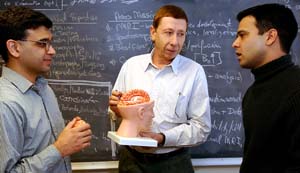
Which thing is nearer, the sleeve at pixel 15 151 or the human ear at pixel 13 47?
the sleeve at pixel 15 151

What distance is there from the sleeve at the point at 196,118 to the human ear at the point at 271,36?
58 centimetres

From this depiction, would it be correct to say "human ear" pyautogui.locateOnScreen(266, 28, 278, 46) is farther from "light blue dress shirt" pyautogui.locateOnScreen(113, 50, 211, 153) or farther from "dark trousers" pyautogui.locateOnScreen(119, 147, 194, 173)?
"dark trousers" pyautogui.locateOnScreen(119, 147, 194, 173)

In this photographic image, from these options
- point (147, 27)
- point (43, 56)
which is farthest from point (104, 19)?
point (43, 56)

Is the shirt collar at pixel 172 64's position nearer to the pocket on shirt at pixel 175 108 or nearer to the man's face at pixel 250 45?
the pocket on shirt at pixel 175 108

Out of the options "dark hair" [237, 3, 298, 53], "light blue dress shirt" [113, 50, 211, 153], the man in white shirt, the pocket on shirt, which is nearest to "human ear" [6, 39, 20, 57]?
the man in white shirt

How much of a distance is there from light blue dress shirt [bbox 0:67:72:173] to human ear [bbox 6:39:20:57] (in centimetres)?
7

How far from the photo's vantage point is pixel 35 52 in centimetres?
148

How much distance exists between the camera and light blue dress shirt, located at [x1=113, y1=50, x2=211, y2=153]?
202cm

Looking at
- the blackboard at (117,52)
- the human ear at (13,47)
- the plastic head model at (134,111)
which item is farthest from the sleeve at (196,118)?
the human ear at (13,47)

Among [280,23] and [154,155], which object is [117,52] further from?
[280,23]

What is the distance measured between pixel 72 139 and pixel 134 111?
35cm

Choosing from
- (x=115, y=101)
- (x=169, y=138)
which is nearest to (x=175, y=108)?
(x=169, y=138)

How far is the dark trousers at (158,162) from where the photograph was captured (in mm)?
2016

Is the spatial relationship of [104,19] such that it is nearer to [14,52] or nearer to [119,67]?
[119,67]
